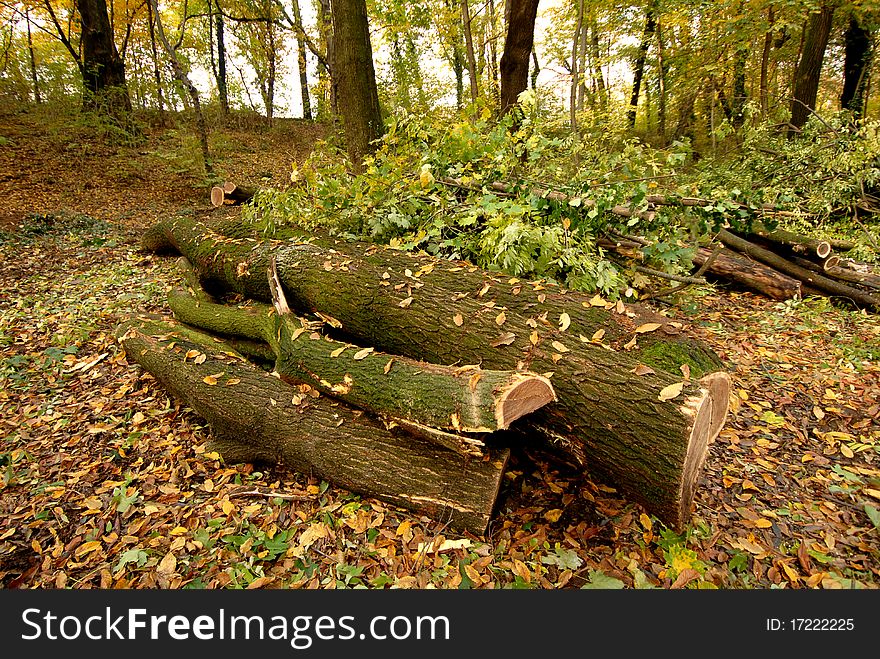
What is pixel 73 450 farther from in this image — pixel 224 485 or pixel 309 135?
pixel 309 135

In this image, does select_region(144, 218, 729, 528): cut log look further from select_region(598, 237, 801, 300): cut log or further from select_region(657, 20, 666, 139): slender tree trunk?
select_region(657, 20, 666, 139): slender tree trunk

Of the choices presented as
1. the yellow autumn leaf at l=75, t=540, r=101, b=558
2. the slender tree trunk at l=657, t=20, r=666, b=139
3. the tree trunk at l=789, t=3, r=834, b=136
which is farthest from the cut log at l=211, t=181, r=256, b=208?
the slender tree trunk at l=657, t=20, r=666, b=139

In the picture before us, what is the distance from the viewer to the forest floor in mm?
2297

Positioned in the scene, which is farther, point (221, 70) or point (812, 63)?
point (221, 70)

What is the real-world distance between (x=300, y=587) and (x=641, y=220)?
387cm

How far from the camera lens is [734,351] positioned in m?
4.21

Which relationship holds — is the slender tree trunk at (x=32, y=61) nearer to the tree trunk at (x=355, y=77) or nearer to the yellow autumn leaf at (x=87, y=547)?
the tree trunk at (x=355, y=77)

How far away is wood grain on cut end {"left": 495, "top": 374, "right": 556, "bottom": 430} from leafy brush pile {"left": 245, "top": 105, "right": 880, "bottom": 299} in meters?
1.60

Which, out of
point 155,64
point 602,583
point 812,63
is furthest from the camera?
point 155,64

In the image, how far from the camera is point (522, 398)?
224 centimetres

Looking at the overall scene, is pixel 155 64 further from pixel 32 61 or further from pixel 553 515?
pixel 553 515

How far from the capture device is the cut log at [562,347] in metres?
2.26

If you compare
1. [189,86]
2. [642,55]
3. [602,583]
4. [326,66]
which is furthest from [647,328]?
[642,55]

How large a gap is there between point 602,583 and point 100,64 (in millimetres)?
14724
